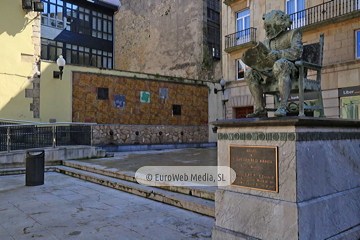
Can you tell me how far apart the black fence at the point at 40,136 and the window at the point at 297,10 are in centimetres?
1218

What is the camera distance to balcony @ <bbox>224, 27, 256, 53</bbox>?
1794 cm

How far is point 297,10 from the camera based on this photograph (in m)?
16.0

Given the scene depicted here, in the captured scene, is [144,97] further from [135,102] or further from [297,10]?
[297,10]

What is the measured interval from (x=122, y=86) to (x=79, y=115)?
2658 mm

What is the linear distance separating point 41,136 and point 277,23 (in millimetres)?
8282

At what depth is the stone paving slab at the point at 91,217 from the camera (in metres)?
3.44

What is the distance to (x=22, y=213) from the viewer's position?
433 cm

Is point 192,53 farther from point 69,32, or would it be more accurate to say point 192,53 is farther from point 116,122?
point 116,122

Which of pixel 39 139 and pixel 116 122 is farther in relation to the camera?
pixel 116 122

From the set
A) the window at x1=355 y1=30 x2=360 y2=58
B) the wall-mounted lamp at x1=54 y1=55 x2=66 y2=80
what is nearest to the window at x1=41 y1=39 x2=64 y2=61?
the wall-mounted lamp at x1=54 y1=55 x2=66 y2=80

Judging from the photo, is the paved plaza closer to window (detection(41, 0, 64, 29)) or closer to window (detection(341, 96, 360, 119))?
window (detection(341, 96, 360, 119))

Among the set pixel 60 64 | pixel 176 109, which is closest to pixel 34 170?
pixel 60 64

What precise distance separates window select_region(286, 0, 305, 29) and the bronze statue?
13.5 metres

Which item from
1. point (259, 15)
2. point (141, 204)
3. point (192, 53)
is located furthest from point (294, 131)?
point (192, 53)
